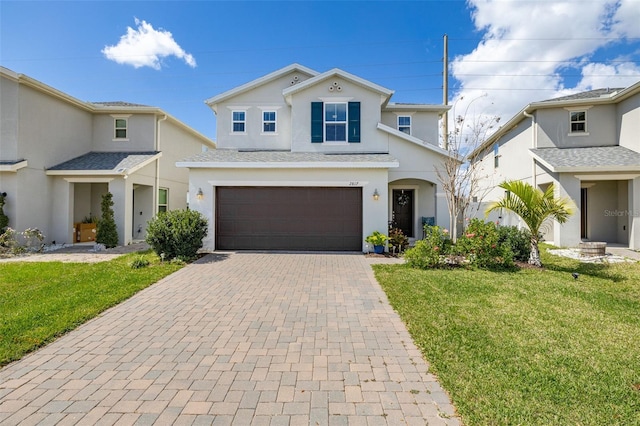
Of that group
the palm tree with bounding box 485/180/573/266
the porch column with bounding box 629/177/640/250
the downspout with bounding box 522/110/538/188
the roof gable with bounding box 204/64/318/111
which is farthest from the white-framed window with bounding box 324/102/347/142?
the porch column with bounding box 629/177/640/250

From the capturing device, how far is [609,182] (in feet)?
46.1

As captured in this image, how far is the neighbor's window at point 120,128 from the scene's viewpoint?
51.8ft

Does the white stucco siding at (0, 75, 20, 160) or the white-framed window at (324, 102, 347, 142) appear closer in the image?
the white stucco siding at (0, 75, 20, 160)

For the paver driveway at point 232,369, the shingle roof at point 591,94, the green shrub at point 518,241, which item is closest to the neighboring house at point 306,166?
the green shrub at point 518,241

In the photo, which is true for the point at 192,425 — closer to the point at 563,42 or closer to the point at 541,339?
the point at 541,339

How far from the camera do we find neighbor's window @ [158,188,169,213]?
1667cm

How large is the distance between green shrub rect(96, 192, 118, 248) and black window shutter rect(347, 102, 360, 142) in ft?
35.1

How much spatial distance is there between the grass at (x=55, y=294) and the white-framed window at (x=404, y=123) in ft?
41.3

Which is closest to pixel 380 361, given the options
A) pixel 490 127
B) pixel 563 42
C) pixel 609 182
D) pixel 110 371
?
pixel 110 371

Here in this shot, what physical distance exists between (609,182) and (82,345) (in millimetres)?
19674

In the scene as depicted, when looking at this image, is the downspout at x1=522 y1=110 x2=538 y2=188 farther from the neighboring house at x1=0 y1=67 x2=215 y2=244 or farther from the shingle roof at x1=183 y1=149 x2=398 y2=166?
the neighboring house at x1=0 y1=67 x2=215 y2=244

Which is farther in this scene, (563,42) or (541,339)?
(563,42)

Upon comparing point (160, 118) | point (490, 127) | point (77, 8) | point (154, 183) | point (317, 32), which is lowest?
point (154, 183)

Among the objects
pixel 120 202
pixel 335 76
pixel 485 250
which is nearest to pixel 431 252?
pixel 485 250
